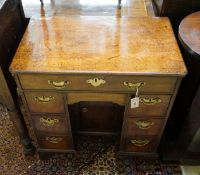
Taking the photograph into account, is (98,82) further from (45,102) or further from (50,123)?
(50,123)

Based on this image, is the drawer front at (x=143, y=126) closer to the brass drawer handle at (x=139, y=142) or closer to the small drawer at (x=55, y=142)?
the brass drawer handle at (x=139, y=142)

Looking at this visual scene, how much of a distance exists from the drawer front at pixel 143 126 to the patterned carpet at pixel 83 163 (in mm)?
272

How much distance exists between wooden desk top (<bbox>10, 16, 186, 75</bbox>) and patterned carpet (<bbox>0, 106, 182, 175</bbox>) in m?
0.69

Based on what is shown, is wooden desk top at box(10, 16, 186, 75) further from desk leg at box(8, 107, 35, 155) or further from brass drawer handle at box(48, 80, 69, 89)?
desk leg at box(8, 107, 35, 155)

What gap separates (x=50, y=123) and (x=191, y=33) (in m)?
0.73

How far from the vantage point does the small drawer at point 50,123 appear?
1074 millimetres

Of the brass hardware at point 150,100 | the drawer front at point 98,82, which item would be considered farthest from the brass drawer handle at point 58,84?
the brass hardware at point 150,100

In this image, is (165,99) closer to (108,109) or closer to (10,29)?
(108,109)

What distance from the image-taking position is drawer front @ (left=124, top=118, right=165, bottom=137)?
107 cm

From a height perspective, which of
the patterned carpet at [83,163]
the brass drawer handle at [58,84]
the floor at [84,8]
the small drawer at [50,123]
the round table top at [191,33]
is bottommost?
the patterned carpet at [83,163]

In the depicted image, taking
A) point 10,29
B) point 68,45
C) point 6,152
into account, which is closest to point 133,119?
point 68,45

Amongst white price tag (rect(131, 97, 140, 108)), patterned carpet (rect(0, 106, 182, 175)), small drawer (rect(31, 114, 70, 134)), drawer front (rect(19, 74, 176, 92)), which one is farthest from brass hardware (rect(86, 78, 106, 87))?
patterned carpet (rect(0, 106, 182, 175))

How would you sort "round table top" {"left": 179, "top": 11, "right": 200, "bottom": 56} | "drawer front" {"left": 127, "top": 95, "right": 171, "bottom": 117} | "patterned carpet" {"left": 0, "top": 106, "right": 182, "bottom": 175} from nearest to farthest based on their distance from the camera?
"round table top" {"left": 179, "top": 11, "right": 200, "bottom": 56} < "drawer front" {"left": 127, "top": 95, "right": 171, "bottom": 117} < "patterned carpet" {"left": 0, "top": 106, "right": 182, "bottom": 175}

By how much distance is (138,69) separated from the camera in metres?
0.86
